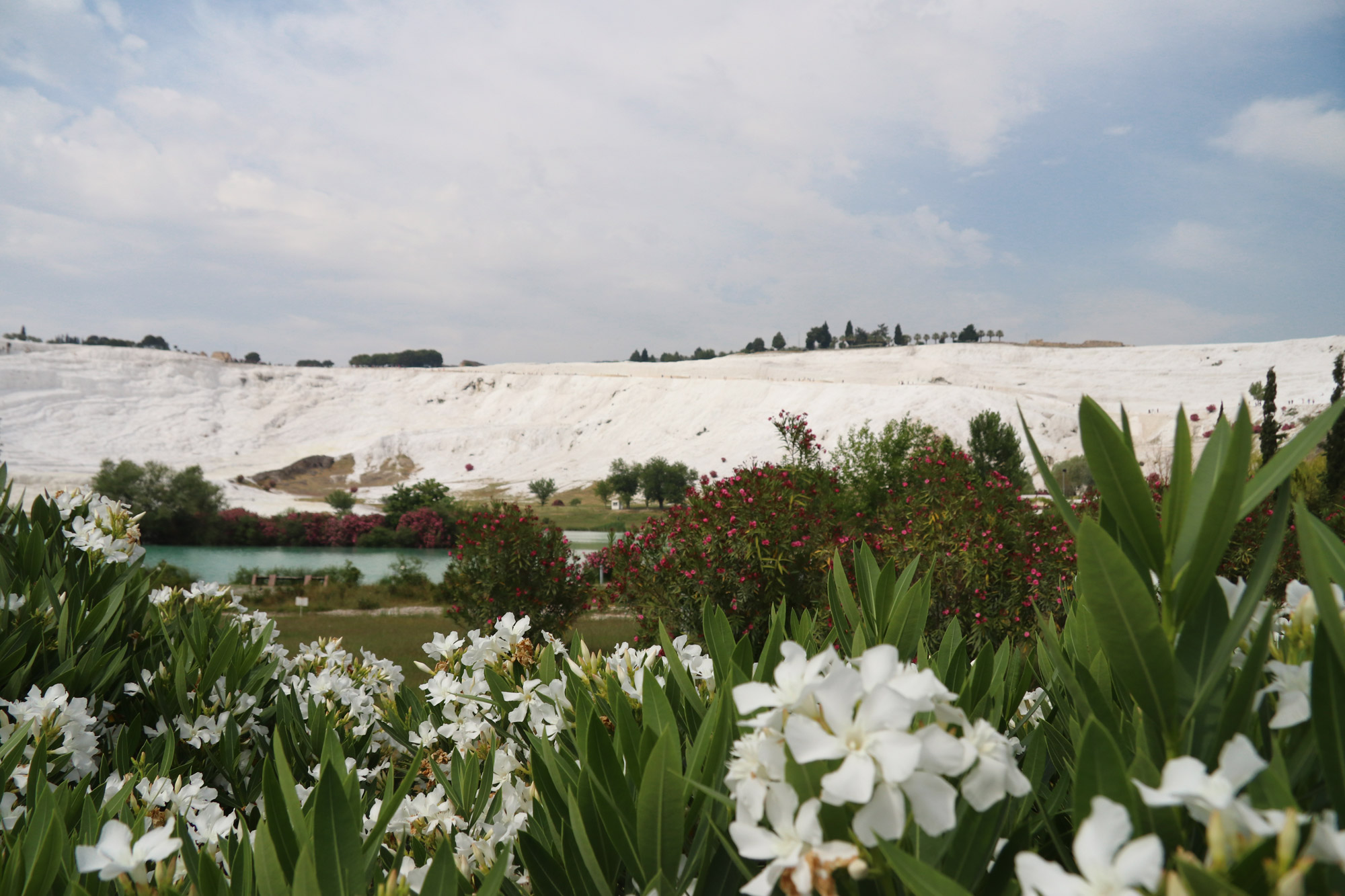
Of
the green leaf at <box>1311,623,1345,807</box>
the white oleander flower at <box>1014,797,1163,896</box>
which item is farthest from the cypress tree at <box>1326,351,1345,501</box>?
the white oleander flower at <box>1014,797,1163,896</box>

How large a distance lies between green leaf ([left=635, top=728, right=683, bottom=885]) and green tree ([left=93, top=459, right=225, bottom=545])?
35470mm

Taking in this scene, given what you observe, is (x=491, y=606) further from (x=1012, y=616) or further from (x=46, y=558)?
(x=46, y=558)

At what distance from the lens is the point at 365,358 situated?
307 feet

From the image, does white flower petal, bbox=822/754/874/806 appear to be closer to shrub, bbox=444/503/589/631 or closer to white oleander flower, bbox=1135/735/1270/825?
white oleander flower, bbox=1135/735/1270/825

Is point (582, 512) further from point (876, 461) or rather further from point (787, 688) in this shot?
point (787, 688)

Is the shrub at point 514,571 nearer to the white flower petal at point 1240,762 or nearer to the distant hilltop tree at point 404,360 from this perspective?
the white flower petal at point 1240,762

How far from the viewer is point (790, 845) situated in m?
0.65

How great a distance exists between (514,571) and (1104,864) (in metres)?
8.61

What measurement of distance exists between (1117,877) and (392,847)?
4.96ft

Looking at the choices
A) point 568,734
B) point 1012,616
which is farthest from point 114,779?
point 1012,616

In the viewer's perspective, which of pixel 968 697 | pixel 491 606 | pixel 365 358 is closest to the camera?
pixel 968 697

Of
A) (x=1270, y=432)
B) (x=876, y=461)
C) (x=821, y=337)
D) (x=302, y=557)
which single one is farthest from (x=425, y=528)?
(x=821, y=337)

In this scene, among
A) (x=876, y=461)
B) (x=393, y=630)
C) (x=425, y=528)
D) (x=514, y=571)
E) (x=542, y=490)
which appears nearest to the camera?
(x=514, y=571)

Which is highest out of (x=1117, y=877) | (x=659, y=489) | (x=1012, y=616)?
(x=1117, y=877)
